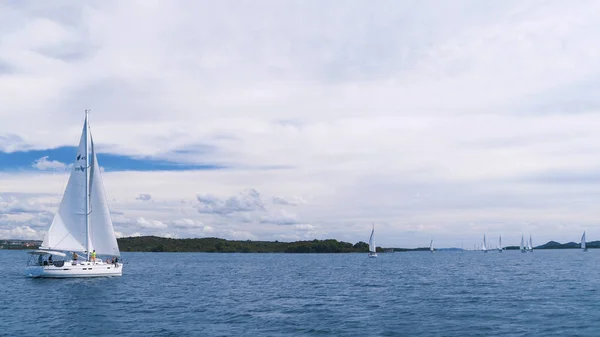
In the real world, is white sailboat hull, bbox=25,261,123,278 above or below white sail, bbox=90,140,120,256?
below

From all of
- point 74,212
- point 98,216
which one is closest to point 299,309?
point 98,216

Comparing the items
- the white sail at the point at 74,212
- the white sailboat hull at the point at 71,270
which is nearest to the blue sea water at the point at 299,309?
the white sailboat hull at the point at 71,270

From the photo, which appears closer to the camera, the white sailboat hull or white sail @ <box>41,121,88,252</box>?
the white sailboat hull

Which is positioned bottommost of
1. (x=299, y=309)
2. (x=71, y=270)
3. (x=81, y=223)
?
(x=299, y=309)

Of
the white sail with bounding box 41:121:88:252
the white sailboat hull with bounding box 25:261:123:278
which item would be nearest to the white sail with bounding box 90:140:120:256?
the white sail with bounding box 41:121:88:252

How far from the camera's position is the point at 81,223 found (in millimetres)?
73062

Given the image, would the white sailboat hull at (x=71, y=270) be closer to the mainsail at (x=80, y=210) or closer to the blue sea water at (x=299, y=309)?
the blue sea water at (x=299, y=309)

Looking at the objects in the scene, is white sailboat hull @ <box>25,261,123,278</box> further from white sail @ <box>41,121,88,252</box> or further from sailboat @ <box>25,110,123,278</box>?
white sail @ <box>41,121,88,252</box>

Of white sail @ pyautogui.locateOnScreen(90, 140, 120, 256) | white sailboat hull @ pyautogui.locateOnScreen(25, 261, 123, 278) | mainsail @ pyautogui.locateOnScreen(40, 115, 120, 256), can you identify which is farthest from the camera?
white sail @ pyautogui.locateOnScreen(90, 140, 120, 256)

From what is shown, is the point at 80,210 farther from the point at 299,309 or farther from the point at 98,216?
the point at 299,309

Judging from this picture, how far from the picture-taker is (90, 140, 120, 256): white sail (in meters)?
74.1

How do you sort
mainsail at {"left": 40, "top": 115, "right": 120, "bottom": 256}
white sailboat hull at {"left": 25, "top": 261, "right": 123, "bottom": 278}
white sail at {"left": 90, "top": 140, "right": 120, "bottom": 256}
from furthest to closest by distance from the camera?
white sail at {"left": 90, "top": 140, "right": 120, "bottom": 256}, mainsail at {"left": 40, "top": 115, "right": 120, "bottom": 256}, white sailboat hull at {"left": 25, "top": 261, "right": 123, "bottom": 278}

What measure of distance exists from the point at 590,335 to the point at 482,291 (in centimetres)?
2740

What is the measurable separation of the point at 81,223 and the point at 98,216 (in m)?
2.46
